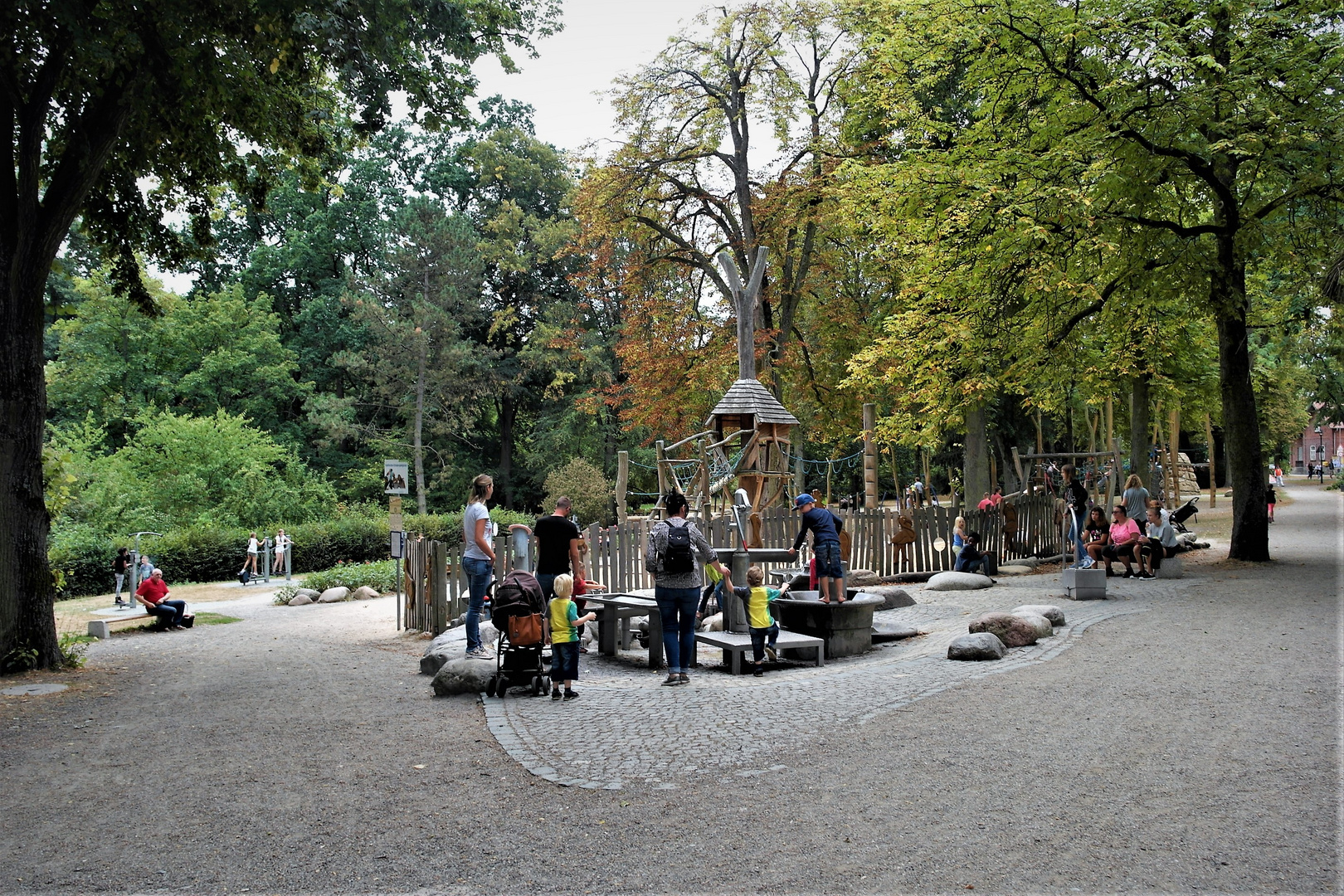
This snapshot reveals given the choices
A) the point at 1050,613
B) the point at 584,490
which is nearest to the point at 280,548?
the point at 584,490

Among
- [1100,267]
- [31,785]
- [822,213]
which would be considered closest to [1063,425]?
[822,213]

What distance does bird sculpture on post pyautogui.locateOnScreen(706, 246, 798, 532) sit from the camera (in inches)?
732

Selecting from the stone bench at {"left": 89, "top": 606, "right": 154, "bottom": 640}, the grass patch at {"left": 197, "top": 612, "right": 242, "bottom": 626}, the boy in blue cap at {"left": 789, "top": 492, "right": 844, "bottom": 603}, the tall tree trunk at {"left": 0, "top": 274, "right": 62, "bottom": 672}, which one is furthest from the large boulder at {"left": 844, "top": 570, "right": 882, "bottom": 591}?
the stone bench at {"left": 89, "top": 606, "right": 154, "bottom": 640}

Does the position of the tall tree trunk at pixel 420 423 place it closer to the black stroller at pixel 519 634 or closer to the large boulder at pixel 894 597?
the large boulder at pixel 894 597

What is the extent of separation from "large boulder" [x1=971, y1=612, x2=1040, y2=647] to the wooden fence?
4.53m

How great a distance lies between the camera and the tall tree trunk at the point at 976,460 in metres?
23.6

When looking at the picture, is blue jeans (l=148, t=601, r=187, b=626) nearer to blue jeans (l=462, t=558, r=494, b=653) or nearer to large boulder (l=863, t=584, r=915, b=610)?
blue jeans (l=462, t=558, r=494, b=653)

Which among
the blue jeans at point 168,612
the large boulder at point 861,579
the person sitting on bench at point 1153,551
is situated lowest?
the blue jeans at point 168,612

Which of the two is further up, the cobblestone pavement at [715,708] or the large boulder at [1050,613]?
the large boulder at [1050,613]

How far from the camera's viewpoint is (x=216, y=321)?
137 feet

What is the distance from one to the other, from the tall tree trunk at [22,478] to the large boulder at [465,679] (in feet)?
16.1

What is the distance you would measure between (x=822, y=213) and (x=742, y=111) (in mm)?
3895

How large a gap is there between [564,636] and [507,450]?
41640mm

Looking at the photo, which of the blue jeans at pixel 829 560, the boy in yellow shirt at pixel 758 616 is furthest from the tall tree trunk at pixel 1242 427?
the boy in yellow shirt at pixel 758 616
